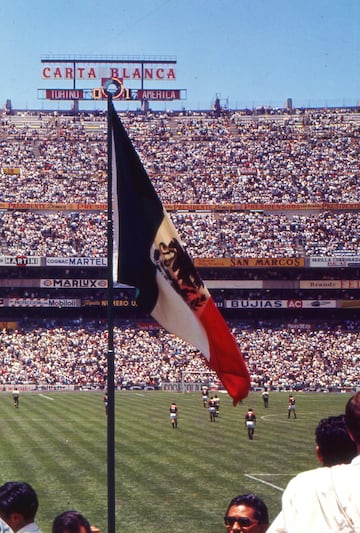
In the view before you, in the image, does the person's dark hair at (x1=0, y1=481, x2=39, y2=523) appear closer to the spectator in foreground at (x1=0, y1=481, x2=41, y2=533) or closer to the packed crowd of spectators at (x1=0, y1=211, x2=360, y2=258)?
the spectator in foreground at (x1=0, y1=481, x2=41, y2=533)

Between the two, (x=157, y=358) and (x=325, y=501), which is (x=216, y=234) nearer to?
(x=157, y=358)

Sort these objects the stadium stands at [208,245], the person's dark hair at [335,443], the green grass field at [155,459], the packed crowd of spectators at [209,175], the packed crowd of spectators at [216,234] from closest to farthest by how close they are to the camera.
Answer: the person's dark hair at [335,443]
the green grass field at [155,459]
the stadium stands at [208,245]
the packed crowd of spectators at [216,234]
the packed crowd of spectators at [209,175]

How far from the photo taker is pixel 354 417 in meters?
5.16

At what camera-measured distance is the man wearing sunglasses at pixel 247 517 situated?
657 centimetres

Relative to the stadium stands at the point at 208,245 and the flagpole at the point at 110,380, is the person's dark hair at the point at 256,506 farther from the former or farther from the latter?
the stadium stands at the point at 208,245

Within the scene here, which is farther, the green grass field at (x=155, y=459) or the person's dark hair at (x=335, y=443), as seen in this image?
the green grass field at (x=155, y=459)

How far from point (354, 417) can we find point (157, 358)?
244 feet

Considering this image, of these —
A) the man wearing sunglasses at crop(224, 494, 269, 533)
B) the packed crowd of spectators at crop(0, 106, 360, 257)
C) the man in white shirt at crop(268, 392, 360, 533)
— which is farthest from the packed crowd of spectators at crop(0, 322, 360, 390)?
the man in white shirt at crop(268, 392, 360, 533)

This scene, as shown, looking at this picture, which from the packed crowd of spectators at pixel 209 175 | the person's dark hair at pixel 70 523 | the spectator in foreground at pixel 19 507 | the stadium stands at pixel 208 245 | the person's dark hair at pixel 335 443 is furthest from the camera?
the packed crowd of spectators at pixel 209 175

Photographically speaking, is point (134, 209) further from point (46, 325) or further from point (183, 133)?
point (183, 133)

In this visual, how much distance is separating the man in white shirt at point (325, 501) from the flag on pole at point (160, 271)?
17.8ft

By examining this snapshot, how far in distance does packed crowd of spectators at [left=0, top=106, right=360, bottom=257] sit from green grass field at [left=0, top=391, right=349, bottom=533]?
34527 millimetres

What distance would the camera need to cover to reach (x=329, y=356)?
7988cm

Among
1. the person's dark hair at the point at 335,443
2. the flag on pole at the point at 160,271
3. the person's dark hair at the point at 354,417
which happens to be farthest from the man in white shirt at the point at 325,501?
the flag on pole at the point at 160,271
